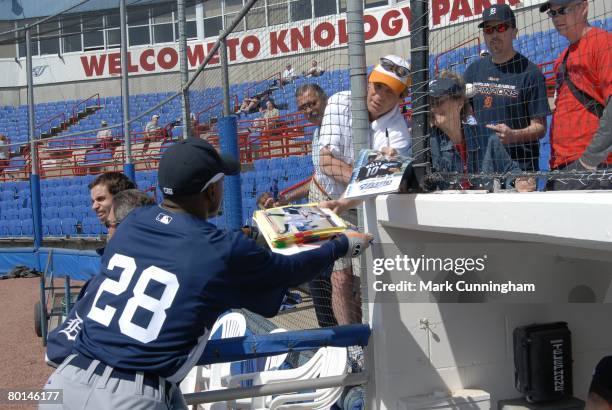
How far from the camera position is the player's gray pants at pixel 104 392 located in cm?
221

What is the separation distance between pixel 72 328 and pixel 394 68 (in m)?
1.66

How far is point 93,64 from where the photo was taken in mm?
27953

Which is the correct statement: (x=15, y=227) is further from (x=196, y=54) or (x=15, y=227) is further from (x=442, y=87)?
(x=442, y=87)

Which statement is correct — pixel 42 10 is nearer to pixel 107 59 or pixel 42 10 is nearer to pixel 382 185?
pixel 107 59

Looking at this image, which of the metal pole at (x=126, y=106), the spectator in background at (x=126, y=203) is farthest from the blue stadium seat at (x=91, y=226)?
the spectator in background at (x=126, y=203)

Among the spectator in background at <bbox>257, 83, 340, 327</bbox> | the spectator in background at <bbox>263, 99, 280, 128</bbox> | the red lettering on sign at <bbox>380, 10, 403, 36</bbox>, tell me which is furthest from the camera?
the red lettering on sign at <bbox>380, 10, 403, 36</bbox>

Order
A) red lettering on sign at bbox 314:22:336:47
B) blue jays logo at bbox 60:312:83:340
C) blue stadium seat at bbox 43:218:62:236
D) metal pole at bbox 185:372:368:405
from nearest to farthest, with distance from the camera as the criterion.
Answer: blue jays logo at bbox 60:312:83:340 < metal pole at bbox 185:372:368:405 < red lettering on sign at bbox 314:22:336:47 < blue stadium seat at bbox 43:218:62:236

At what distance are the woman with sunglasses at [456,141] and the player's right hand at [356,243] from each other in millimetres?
390

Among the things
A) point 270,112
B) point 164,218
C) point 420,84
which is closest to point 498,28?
point 420,84

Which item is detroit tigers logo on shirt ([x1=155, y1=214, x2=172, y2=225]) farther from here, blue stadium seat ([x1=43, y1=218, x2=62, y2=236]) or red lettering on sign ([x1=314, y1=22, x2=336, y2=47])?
blue stadium seat ([x1=43, y1=218, x2=62, y2=236])

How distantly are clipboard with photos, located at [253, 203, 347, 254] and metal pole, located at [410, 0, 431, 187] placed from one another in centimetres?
39

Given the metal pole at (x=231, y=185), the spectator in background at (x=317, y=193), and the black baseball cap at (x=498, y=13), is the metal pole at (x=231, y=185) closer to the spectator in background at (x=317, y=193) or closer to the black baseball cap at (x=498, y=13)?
the spectator in background at (x=317, y=193)

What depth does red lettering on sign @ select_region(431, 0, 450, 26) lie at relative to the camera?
10.8 ft

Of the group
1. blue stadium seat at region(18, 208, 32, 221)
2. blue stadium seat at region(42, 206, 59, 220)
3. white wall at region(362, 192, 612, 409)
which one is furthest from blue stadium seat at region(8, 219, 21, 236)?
white wall at region(362, 192, 612, 409)
